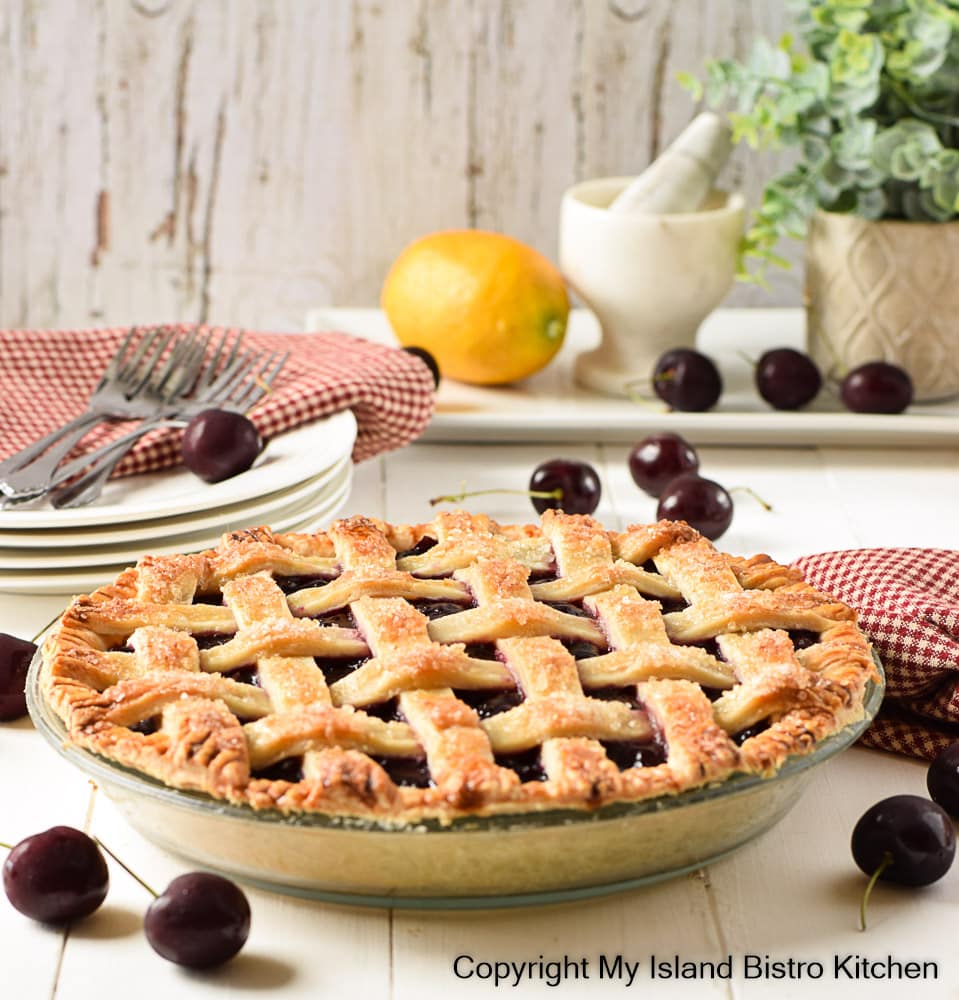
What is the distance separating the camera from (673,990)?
91 centimetres

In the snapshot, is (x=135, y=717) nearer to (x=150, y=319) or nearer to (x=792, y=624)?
(x=792, y=624)

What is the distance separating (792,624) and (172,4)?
60.7 inches

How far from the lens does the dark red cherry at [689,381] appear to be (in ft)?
6.16

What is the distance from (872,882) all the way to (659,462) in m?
0.78

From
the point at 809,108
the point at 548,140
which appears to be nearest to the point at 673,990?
the point at 809,108

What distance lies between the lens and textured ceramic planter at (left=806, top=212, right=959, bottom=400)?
1876mm

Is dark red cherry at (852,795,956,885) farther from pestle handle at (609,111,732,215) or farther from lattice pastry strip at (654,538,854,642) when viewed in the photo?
pestle handle at (609,111,732,215)

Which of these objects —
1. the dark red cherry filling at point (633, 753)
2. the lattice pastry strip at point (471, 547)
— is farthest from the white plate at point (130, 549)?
the dark red cherry filling at point (633, 753)

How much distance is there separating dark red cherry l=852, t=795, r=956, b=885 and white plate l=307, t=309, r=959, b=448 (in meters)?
0.90

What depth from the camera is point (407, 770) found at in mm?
917

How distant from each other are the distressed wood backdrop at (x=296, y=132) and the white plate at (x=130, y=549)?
0.95 m

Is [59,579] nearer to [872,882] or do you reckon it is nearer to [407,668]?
[407,668]

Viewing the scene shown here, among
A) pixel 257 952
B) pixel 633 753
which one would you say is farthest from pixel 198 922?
pixel 633 753

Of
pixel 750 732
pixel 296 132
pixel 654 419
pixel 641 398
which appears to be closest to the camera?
pixel 750 732
